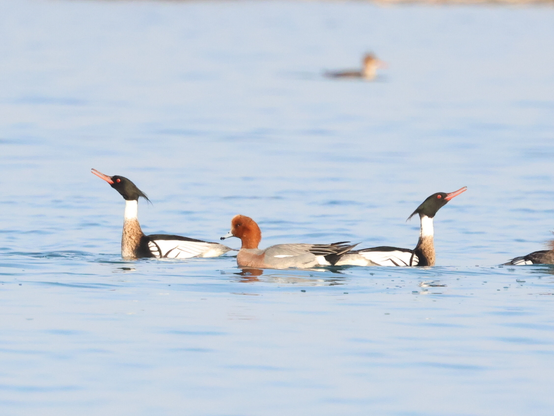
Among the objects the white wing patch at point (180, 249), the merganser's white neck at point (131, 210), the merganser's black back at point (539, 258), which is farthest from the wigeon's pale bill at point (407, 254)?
the merganser's white neck at point (131, 210)

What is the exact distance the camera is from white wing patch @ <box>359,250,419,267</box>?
14.7m

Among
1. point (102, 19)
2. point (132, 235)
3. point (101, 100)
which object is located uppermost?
point (102, 19)

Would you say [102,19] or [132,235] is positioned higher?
[102,19]

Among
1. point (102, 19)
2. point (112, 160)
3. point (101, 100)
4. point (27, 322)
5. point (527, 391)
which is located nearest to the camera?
point (527, 391)

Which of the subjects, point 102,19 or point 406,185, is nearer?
point 406,185

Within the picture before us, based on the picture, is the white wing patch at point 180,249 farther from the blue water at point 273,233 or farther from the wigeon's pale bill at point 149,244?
the blue water at point 273,233

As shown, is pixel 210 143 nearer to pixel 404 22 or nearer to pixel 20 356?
pixel 20 356

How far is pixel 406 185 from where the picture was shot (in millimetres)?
22625

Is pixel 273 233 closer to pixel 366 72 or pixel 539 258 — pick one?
pixel 539 258

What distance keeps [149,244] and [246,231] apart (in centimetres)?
143

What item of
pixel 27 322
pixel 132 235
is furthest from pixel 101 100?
pixel 27 322

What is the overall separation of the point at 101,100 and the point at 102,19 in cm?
5146

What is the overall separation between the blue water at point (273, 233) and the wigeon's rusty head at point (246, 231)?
0.56 meters

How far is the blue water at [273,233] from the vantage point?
9.59 meters
